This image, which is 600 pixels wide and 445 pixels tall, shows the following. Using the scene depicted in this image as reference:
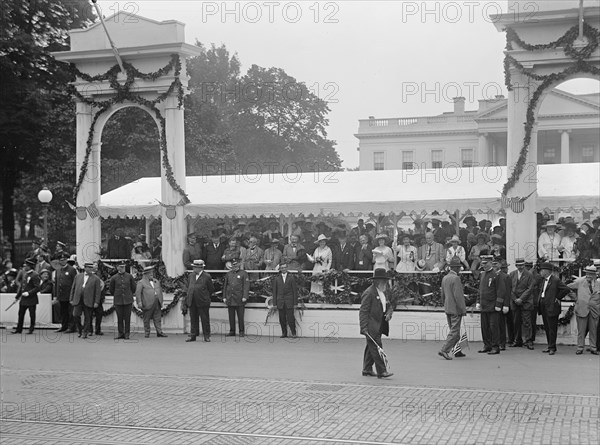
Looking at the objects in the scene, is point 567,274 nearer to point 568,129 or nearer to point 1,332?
point 1,332

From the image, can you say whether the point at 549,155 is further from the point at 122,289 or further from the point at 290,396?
the point at 290,396

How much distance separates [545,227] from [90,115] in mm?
12453

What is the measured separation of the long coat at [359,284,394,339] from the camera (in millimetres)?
15391

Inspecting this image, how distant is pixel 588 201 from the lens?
2109 cm

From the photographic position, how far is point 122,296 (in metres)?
22.1

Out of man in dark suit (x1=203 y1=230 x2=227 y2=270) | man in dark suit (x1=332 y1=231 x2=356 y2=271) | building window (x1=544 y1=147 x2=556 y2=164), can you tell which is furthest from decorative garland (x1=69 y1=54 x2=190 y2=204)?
building window (x1=544 y1=147 x2=556 y2=164)

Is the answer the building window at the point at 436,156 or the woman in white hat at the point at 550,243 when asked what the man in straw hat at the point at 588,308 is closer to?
the woman in white hat at the point at 550,243

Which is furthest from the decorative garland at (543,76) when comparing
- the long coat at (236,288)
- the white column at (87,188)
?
the white column at (87,188)

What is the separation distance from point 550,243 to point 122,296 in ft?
33.5

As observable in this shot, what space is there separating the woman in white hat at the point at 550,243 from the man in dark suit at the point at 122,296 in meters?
9.81

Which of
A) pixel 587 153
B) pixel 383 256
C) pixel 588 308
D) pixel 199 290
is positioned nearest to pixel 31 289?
pixel 199 290

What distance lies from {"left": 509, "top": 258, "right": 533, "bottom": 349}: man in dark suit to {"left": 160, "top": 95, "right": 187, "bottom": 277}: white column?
878 centimetres

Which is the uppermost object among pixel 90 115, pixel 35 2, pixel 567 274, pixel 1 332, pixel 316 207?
pixel 35 2

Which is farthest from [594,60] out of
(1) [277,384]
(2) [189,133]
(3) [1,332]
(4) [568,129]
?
(4) [568,129]
